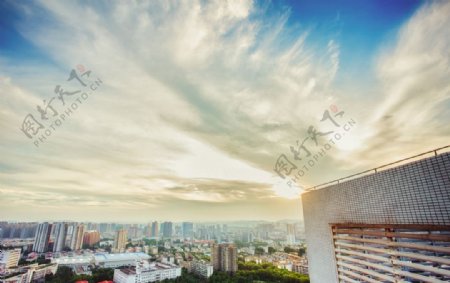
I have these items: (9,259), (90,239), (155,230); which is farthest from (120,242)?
(155,230)

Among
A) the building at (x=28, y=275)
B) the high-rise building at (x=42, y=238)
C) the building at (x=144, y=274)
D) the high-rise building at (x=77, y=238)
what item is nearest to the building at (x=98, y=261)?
the building at (x=28, y=275)

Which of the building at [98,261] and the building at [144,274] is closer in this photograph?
the building at [144,274]

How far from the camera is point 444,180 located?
6.95 ft

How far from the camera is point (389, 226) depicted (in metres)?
2.61

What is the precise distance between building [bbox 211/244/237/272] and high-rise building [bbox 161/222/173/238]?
39545mm

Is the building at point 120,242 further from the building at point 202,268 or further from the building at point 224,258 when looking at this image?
the building at point 224,258

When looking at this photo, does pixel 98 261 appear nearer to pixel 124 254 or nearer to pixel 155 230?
pixel 124 254

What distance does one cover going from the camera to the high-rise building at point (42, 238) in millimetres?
27250

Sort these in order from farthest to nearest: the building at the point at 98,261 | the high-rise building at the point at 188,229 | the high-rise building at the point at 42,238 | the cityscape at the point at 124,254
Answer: the high-rise building at the point at 188,229 < the high-rise building at the point at 42,238 < the building at the point at 98,261 < the cityscape at the point at 124,254

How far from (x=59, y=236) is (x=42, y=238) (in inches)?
69.2

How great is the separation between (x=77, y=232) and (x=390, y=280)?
129ft

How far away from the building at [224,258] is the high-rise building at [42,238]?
23.4m

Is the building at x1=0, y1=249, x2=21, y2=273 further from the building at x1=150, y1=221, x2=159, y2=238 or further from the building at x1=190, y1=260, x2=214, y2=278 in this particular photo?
the building at x1=150, y1=221, x2=159, y2=238

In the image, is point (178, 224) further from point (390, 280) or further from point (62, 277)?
point (390, 280)
